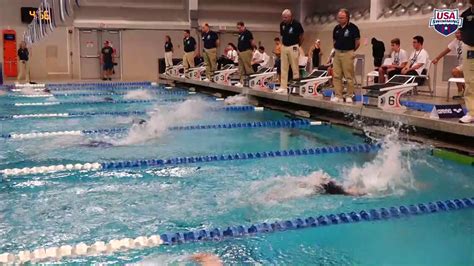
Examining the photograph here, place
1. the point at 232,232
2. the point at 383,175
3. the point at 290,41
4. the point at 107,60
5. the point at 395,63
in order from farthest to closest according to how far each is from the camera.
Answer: the point at 107,60, the point at 395,63, the point at 290,41, the point at 383,175, the point at 232,232

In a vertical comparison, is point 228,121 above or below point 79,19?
below

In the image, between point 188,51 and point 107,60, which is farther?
point 107,60

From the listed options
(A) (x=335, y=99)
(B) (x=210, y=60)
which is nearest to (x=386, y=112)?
(A) (x=335, y=99)

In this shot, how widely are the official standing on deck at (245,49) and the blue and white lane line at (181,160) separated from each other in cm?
569

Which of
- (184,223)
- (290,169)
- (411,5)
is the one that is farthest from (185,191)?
(411,5)

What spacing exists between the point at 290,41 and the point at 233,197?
531 cm

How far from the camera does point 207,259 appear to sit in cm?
296

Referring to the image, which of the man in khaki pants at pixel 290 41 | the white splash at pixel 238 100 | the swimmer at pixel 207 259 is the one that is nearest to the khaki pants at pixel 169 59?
the white splash at pixel 238 100

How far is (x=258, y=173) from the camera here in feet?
16.1

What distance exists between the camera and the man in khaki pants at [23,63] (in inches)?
656

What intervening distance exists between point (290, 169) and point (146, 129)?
9.58 ft

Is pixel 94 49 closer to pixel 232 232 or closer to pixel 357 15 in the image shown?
pixel 357 15

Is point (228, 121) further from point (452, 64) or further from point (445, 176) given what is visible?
point (452, 64)

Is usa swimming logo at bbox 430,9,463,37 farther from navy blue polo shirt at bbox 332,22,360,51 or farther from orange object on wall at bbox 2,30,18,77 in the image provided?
orange object on wall at bbox 2,30,18,77
